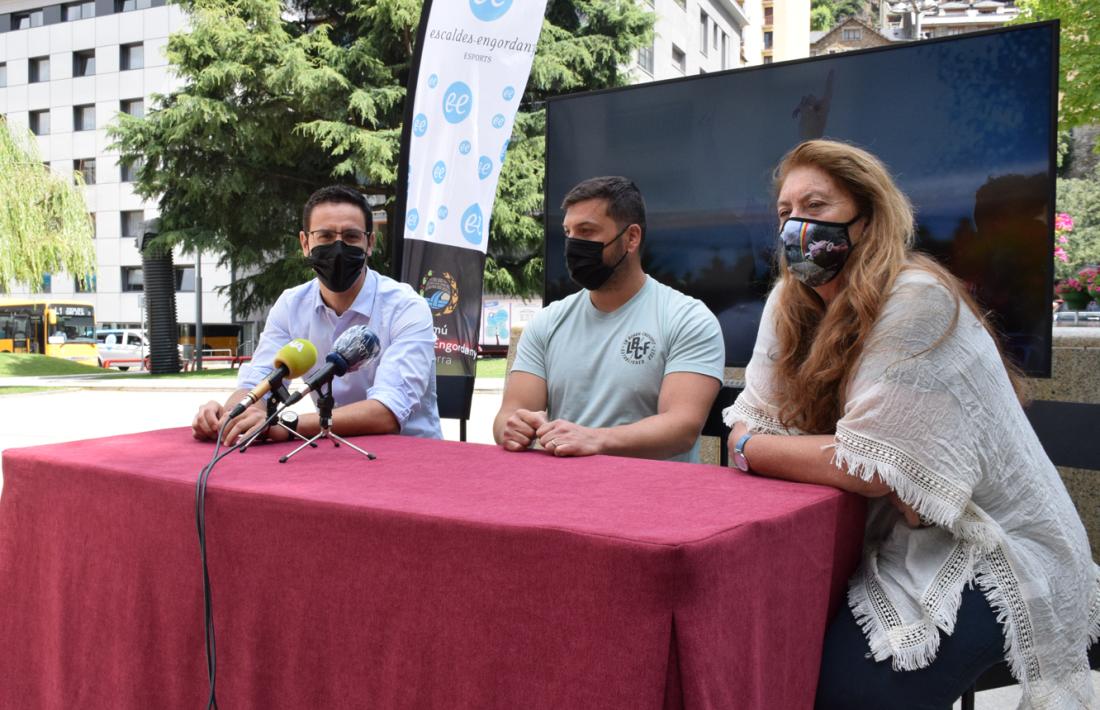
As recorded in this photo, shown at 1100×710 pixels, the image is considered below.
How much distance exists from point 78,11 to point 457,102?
44.2m

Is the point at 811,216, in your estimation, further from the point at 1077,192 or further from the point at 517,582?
the point at 1077,192

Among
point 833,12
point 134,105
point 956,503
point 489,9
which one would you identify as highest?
point 833,12

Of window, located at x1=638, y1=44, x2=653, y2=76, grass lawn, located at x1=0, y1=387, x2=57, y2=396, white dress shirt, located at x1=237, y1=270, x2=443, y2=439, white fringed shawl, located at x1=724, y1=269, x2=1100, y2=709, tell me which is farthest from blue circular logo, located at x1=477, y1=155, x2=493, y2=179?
window, located at x1=638, y1=44, x2=653, y2=76

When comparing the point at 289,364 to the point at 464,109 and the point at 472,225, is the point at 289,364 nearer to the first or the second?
the point at 472,225

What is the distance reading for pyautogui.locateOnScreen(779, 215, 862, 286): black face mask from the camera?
81.5 inches

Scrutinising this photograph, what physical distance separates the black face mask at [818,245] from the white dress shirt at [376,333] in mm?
1459

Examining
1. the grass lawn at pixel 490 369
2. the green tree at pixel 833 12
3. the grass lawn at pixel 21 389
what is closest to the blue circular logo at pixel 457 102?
the grass lawn at pixel 490 369

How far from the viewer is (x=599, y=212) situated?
3170 millimetres

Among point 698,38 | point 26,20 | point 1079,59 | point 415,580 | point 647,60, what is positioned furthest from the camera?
point 26,20

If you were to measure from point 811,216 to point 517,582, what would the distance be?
1062mm

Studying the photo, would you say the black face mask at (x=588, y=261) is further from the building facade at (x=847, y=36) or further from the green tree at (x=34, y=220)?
the building facade at (x=847, y=36)

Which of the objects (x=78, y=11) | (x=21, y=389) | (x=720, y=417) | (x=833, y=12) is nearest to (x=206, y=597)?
(x=720, y=417)

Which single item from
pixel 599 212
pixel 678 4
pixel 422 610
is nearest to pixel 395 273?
pixel 599 212

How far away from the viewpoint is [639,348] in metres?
3.13
